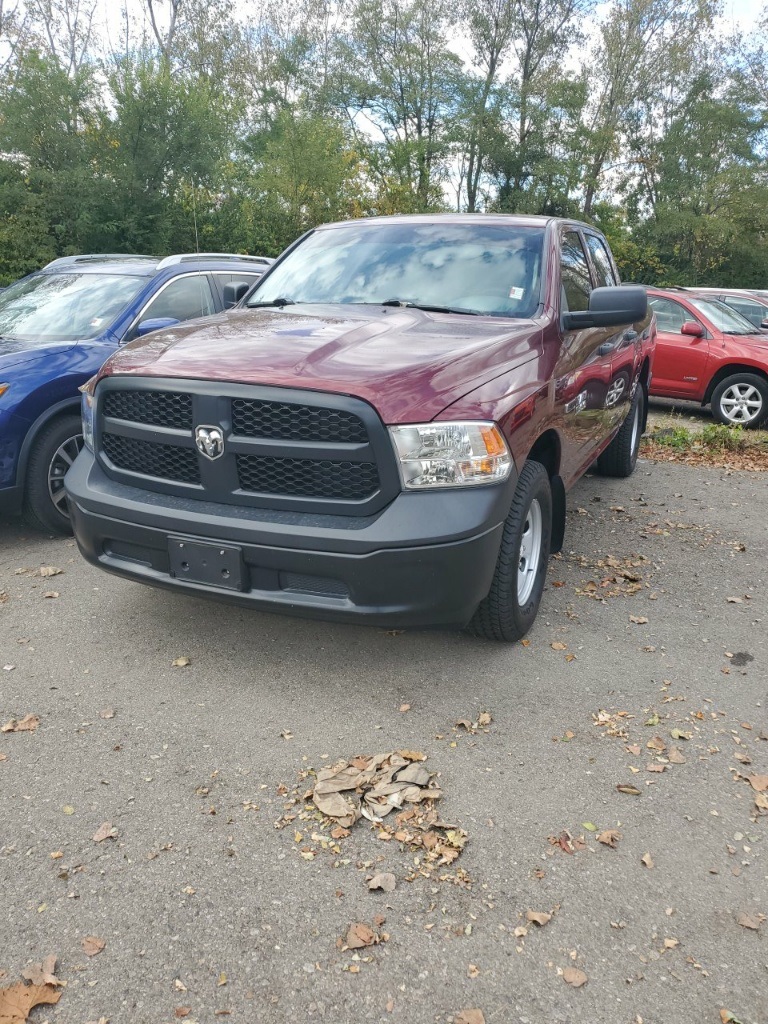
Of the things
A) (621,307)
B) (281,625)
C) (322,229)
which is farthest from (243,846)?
(322,229)

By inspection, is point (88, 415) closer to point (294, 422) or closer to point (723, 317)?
point (294, 422)

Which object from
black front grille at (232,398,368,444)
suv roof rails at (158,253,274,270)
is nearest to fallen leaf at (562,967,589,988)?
black front grille at (232,398,368,444)

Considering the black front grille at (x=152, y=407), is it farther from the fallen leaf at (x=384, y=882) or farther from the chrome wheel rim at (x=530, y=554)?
the fallen leaf at (x=384, y=882)

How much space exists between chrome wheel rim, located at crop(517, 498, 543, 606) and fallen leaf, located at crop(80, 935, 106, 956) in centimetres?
233

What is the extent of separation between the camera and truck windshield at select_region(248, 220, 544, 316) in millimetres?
4383

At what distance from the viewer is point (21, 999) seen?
2.08 m

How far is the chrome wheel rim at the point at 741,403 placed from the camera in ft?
35.5

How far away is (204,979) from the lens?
2164 millimetres

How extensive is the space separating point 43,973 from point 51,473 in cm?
370

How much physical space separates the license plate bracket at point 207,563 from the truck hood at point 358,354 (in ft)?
2.20

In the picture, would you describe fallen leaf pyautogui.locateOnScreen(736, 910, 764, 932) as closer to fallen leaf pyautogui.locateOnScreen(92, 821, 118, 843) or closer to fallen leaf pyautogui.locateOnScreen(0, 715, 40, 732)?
fallen leaf pyautogui.locateOnScreen(92, 821, 118, 843)

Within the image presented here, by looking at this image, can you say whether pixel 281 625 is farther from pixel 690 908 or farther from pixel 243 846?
pixel 690 908

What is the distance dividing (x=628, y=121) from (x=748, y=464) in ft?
121

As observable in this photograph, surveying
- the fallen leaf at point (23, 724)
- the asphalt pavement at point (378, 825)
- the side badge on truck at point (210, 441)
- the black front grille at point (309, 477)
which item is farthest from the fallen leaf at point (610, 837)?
the fallen leaf at point (23, 724)
